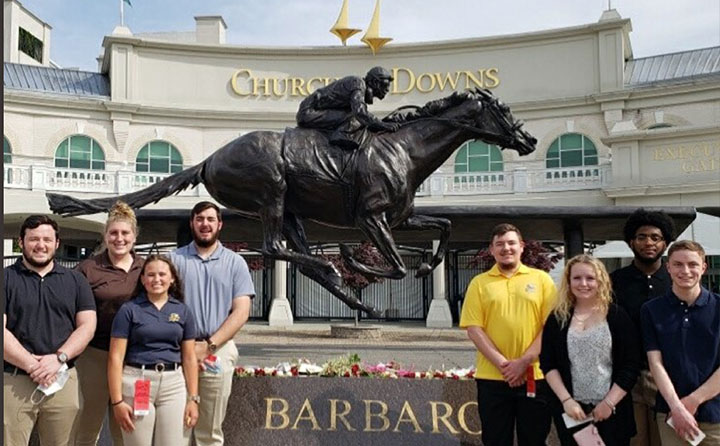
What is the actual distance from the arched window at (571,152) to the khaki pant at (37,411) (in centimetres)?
2285

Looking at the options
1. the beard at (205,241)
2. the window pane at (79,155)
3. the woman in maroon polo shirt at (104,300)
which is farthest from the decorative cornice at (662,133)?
the woman in maroon polo shirt at (104,300)

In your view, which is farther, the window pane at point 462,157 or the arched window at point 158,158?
the arched window at point 158,158

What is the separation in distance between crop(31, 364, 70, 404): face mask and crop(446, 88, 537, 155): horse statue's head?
13.5 feet

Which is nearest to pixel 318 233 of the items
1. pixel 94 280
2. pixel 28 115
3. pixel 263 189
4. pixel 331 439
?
pixel 263 189

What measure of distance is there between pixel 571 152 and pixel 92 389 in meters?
22.8

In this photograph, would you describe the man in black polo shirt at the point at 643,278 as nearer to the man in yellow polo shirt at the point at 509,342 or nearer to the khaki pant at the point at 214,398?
the man in yellow polo shirt at the point at 509,342

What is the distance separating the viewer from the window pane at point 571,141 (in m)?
25.0

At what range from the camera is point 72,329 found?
157 inches

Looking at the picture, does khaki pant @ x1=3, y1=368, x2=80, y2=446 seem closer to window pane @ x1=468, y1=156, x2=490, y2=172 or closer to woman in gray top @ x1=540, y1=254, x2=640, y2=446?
woman in gray top @ x1=540, y1=254, x2=640, y2=446

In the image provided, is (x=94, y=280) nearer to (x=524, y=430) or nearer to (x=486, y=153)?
(x=524, y=430)

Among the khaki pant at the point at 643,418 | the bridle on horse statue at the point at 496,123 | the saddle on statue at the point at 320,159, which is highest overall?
the bridle on horse statue at the point at 496,123

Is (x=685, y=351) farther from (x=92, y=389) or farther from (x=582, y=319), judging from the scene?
(x=92, y=389)

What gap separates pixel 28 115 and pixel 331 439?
23.2m

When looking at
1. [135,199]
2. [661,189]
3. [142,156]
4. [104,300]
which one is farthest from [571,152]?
[104,300]
